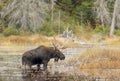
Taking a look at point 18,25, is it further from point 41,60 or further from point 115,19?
point 41,60

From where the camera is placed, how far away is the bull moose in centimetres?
2242

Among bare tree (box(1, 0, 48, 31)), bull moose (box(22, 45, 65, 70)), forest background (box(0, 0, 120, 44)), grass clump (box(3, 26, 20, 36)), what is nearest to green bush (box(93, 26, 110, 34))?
forest background (box(0, 0, 120, 44))

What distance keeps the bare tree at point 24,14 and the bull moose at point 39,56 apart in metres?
29.0

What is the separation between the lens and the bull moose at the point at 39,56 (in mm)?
A: 22422

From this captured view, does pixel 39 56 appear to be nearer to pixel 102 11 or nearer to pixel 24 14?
pixel 24 14

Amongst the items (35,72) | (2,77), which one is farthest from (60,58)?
(2,77)

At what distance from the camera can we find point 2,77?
63.8 ft

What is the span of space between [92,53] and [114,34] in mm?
34178

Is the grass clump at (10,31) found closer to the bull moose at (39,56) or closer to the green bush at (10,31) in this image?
the green bush at (10,31)

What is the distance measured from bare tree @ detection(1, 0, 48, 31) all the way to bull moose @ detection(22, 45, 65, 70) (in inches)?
Result: 1141

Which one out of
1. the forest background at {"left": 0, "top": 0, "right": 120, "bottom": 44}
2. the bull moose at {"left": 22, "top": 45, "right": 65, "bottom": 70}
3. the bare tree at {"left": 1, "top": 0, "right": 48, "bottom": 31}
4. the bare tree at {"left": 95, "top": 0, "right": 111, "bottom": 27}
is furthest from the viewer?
the bare tree at {"left": 95, "top": 0, "right": 111, "bottom": 27}

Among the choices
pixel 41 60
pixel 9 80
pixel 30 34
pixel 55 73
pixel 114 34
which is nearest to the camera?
pixel 9 80

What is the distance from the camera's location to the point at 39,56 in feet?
75.6

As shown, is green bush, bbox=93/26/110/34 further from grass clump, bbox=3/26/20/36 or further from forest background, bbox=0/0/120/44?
grass clump, bbox=3/26/20/36
